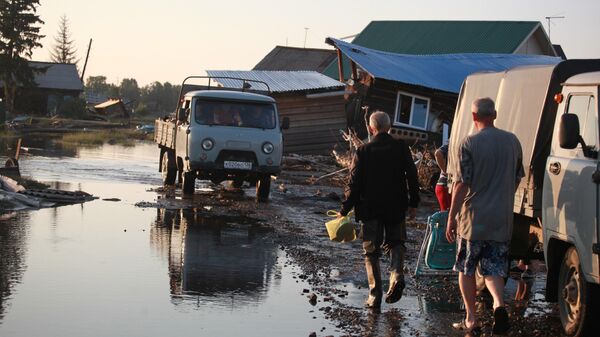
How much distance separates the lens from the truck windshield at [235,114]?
20.5m

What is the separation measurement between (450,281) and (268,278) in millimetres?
1928

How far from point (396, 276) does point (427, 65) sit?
27.8 meters

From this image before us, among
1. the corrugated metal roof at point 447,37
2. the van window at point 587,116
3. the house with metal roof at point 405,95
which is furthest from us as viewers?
the corrugated metal roof at point 447,37

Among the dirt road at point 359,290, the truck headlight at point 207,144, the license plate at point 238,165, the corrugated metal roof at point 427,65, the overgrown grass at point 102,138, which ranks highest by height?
the corrugated metal roof at point 427,65

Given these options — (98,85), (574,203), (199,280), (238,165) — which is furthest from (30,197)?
(98,85)

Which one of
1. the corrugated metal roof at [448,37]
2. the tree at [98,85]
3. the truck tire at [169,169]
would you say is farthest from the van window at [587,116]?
the tree at [98,85]

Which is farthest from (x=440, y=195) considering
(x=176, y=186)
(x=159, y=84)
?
(x=159, y=84)

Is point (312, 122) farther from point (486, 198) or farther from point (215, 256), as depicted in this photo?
point (486, 198)

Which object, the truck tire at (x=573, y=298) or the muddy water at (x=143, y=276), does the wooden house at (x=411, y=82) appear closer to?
the muddy water at (x=143, y=276)

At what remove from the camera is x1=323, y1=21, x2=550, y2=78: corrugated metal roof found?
48938 mm

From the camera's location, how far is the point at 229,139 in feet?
65.8

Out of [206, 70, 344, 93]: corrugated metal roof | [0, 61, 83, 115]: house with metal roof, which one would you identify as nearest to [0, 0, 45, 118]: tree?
[0, 61, 83, 115]: house with metal roof

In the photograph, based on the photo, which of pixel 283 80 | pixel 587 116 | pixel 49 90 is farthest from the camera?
pixel 49 90

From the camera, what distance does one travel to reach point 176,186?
22781 mm
